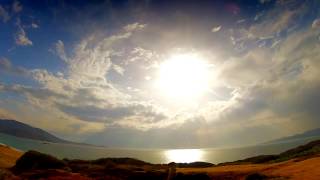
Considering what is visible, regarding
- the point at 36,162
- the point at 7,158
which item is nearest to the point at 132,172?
the point at 36,162

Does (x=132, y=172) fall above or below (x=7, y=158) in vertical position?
below

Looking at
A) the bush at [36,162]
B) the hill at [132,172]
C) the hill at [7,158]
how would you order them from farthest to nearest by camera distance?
1. the hill at [7,158]
2. the bush at [36,162]
3. the hill at [132,172]

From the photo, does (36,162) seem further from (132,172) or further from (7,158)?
(132,172)

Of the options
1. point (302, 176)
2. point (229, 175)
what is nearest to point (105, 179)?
point (229, 175)

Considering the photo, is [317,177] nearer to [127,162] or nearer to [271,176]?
[271,176]

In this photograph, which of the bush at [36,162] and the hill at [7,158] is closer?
the bush at [36,162]

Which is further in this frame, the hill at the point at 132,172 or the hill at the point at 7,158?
the hill at the point at 7,158

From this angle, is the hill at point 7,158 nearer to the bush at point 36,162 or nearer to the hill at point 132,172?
the hill at point 132,172

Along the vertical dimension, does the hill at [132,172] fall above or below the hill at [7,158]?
below

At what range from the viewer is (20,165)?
37375 mm

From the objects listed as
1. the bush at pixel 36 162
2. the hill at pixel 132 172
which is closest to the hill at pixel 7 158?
the hill at pixel 132 172

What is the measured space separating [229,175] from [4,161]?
27.2m

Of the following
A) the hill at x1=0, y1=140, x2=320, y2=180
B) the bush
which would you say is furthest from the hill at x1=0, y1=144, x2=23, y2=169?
the bush

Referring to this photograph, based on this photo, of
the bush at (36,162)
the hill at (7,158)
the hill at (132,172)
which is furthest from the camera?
the hill at (7,158)
